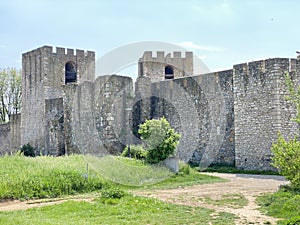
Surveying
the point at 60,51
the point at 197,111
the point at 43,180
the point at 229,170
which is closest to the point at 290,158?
the point at 43,180

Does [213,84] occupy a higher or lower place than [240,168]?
higher

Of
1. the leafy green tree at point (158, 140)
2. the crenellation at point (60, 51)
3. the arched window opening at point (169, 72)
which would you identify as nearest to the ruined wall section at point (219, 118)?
the leafy green tree at point (158, 140)

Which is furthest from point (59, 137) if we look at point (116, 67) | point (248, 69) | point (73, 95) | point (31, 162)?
point (248, 69)

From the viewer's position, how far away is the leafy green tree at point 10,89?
3978cm

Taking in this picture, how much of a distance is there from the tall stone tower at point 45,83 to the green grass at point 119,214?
1639cm

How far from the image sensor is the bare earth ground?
393 inches

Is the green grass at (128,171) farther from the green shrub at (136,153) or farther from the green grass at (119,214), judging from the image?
the green grass at (119,214)

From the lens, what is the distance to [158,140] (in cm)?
1733

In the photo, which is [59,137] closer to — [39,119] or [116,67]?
[39,119]

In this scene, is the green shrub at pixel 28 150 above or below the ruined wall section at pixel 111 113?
below

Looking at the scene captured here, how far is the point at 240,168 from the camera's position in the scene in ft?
64.7

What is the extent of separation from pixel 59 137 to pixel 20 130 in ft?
29.3

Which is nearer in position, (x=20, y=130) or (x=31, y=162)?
(x=31, y=162)

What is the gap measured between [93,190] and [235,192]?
164 inches
